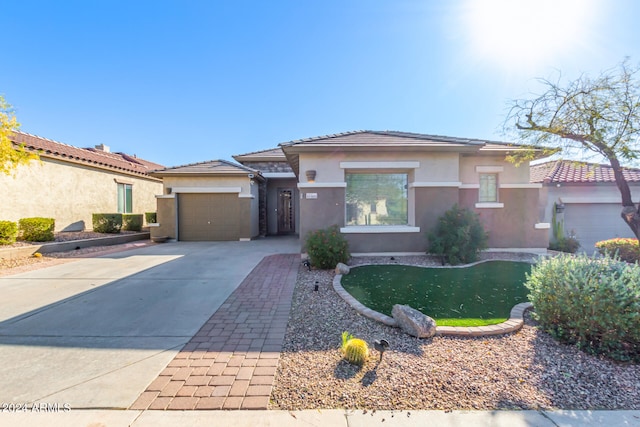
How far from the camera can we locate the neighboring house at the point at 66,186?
11.1 metres

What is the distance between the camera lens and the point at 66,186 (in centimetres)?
1295

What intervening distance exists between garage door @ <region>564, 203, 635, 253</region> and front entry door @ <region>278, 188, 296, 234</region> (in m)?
14.2

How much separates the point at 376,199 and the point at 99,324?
7.48 m

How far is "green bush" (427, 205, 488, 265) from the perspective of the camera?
7.38 metres

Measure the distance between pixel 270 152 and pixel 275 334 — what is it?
48.7 feet

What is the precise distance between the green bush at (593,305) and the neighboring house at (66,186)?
15.1 m

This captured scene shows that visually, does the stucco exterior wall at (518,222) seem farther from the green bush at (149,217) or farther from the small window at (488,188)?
the green bush at (149,217)

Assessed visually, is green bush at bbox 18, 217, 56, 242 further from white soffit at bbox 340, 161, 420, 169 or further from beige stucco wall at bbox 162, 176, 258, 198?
white soffit at bbox 340, 161, 420, 169

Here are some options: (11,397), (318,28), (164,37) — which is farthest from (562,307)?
(164,37)

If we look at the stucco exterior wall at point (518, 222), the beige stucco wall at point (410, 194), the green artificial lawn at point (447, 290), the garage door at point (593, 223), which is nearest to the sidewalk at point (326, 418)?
the green artificial lawn at point (447, 290)

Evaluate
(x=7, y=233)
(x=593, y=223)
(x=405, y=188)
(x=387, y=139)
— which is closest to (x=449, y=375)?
(x=405, y=188)

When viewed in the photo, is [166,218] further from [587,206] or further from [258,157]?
[587,206]

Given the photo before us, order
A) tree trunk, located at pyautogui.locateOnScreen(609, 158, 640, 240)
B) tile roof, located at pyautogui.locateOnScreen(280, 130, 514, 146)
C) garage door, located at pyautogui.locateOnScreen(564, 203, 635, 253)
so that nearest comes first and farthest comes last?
tree trunk, located at pyautogui.locateOnScreen(609, 158, 640, 240)
tile roof, located at pyautogui.locateOnScreen(280, 130, 514, 146)
garage door, located at pyautogui.locateOnScreen(564, 203, 635, 253)

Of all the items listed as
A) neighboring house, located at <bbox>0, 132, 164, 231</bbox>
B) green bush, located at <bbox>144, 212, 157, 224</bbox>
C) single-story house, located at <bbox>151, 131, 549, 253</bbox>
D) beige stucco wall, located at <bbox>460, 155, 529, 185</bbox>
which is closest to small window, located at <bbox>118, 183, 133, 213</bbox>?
neighboring house, located at <bbox>0, 132, 164, 231</bbox>
